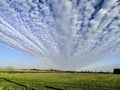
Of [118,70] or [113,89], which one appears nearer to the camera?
[113,89]

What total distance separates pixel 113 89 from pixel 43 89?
9866 mm

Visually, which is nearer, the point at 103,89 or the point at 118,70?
the point at 103,89

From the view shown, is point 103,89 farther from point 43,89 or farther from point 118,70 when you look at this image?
point 118,70

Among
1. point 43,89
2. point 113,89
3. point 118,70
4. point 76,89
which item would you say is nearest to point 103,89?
point 113,89

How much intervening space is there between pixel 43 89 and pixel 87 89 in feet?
21.0

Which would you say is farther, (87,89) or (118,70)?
(118,70)

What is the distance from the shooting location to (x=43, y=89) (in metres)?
39.3

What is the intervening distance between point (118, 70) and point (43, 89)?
127651 millimetres

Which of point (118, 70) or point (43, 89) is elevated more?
point (118, 70)

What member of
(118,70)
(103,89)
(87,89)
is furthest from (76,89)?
(118,70)

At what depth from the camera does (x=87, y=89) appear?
37406 mm

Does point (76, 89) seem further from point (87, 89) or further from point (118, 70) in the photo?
point (118, 70)

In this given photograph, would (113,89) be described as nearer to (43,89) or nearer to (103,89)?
(103,89)

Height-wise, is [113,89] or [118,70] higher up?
[118,70]
